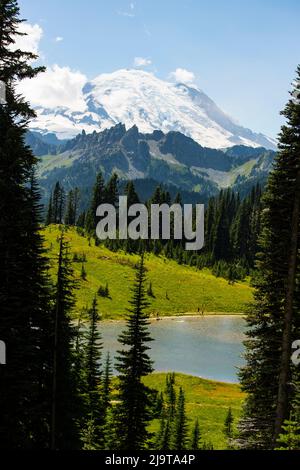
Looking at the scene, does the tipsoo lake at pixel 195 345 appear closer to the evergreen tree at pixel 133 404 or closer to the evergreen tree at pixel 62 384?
the evergreen tree at pixel 133 404

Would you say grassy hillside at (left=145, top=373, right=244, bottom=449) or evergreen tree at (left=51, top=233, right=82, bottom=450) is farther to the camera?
grassy hillside at (left=145, top=373, right=244, bottom=449)

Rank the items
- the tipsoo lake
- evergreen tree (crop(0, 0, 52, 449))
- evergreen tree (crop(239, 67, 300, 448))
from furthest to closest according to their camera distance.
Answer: the tipsoo lake < evergreen tree (crop(239, 67, 300, 448)) < evergreen tree (crop(0, 0, 52, 449))

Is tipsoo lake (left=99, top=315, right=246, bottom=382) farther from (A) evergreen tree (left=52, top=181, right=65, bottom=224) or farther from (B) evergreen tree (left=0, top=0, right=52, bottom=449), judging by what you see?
(A) evergreen tree (left=52, top=181, right=65, bottom=224)

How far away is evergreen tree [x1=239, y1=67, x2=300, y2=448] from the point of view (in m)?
22.2

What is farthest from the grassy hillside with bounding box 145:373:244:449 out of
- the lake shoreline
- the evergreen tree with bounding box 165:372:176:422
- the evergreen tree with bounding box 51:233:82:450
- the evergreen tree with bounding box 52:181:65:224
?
the evergreen tree with bounding box 52:181:65:224

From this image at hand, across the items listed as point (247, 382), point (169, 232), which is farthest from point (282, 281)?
point (169, 232)

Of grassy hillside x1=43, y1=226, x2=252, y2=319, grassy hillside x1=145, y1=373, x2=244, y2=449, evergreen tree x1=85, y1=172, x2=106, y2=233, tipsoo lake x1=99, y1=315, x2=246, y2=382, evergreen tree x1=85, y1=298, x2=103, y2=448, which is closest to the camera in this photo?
evergreen tree x1=85, y1=298, x2=103, y2=448

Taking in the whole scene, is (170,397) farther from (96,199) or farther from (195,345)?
(96,199)

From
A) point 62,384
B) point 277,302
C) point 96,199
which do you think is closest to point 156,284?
point 96,199

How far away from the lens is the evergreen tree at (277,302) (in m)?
22.2

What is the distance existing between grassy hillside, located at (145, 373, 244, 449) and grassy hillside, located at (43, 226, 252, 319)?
1346 inches

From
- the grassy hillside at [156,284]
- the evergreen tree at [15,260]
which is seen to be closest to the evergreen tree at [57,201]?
the grassy hillside at [156,284]

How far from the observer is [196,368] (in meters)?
62.3
